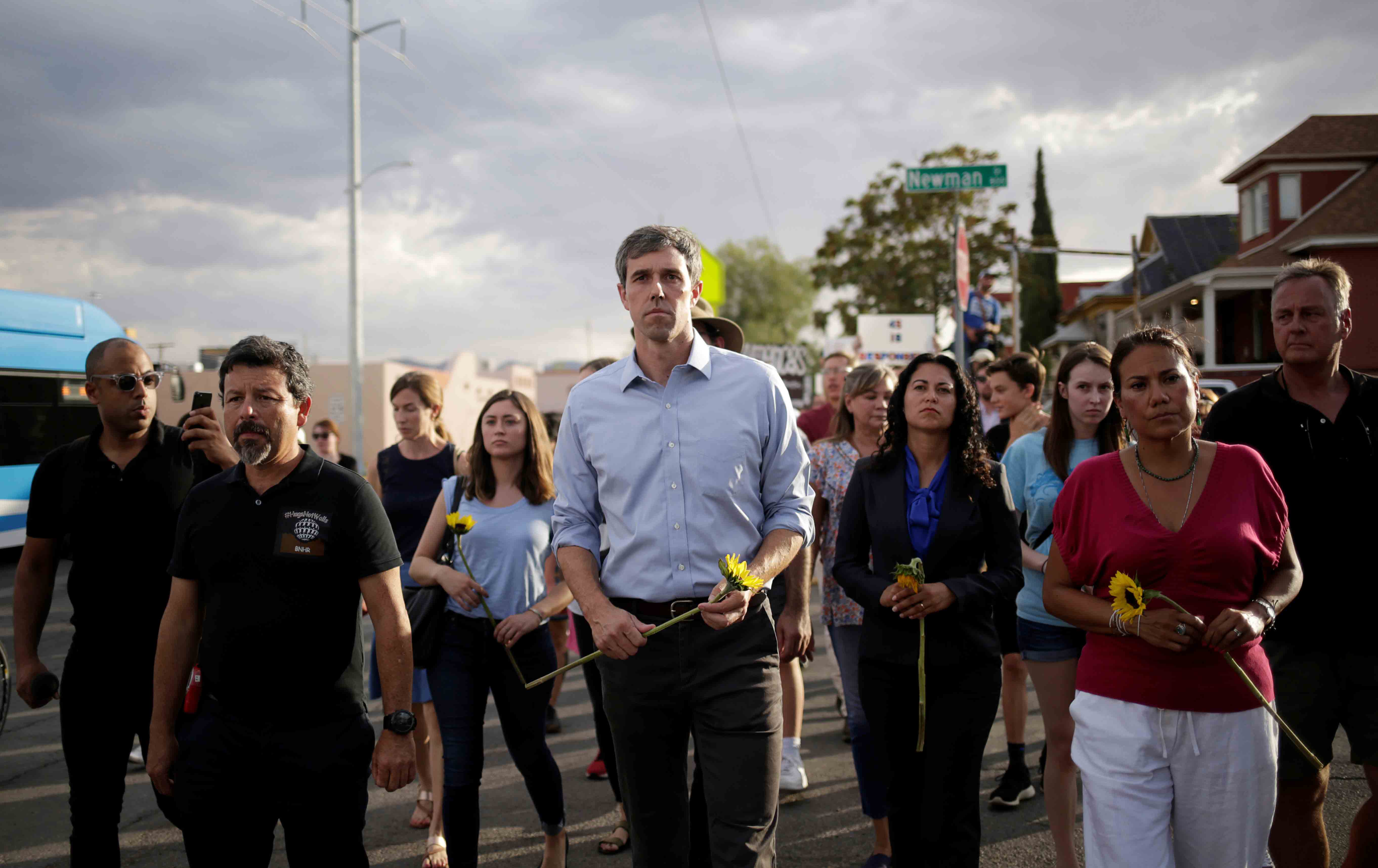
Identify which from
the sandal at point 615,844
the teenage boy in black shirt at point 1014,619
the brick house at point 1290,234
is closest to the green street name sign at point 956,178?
the teenage boy in black shirt at point 1014,619

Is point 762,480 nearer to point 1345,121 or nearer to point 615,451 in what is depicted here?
point 615,451

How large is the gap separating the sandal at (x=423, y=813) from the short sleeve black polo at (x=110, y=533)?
1828 millimetres

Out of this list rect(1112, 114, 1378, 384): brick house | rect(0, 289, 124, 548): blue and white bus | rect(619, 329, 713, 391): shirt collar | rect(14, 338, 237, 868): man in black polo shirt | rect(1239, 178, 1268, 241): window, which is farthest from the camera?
rect(1239, 178, 1268, 241): window

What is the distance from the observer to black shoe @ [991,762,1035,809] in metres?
4.90

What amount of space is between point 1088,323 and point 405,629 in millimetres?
50788

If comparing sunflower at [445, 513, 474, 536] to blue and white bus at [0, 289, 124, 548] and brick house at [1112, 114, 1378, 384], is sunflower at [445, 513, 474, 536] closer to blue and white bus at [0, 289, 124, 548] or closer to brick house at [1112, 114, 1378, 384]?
blue and white bus at [0, 289, 124, 548]

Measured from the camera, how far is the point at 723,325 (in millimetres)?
4832

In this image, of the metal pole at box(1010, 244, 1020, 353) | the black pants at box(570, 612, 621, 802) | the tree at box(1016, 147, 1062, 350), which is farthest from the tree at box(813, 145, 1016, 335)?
the black pants at box(570, 612, 621, 802)

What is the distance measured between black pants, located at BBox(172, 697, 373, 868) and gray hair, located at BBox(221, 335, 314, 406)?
A: 1.01 metres

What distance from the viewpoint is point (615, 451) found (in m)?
3.05

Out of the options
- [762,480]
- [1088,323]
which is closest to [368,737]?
[762,480]

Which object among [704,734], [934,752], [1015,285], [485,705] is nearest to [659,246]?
[704,734]

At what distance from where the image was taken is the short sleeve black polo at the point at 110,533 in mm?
3584

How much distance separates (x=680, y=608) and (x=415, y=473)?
3022mm
